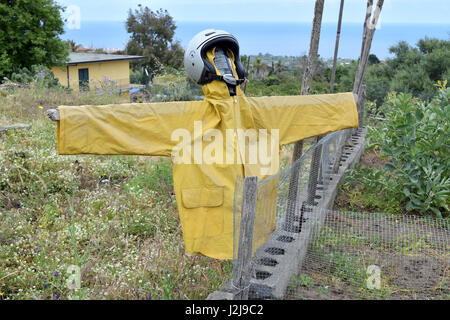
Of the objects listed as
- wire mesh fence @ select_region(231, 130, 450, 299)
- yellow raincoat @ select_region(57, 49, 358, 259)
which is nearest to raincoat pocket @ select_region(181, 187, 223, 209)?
yellow raincoat @ select_region(57, 49, 358, 259)

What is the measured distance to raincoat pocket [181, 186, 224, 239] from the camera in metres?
2.59

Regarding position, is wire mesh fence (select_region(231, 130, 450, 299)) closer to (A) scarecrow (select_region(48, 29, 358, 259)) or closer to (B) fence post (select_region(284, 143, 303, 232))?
(B) fence post (select_region(284, 143, 303, 232))

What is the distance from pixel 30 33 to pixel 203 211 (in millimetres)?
20270

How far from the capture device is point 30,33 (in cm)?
1972

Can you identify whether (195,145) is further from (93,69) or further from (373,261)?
(93,69)

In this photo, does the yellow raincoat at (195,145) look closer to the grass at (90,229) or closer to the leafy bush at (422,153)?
the grass at (90,229)

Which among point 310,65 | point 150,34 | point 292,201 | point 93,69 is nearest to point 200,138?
point 292,201

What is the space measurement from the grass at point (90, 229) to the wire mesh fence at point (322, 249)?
39cm

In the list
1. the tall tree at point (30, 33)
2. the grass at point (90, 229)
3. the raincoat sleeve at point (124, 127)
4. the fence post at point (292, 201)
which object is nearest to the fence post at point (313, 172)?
the fence post at point (292, 201)

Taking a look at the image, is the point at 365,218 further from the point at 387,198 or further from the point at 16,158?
the point at 16,158

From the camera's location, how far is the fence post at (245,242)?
205 centimetres

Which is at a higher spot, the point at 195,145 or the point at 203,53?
the point at 203,53

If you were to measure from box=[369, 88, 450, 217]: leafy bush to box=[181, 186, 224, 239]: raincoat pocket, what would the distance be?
204 centimetres

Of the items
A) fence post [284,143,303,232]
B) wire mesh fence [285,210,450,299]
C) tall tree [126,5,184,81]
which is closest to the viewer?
wire mesh fence [285,210,450,299]
